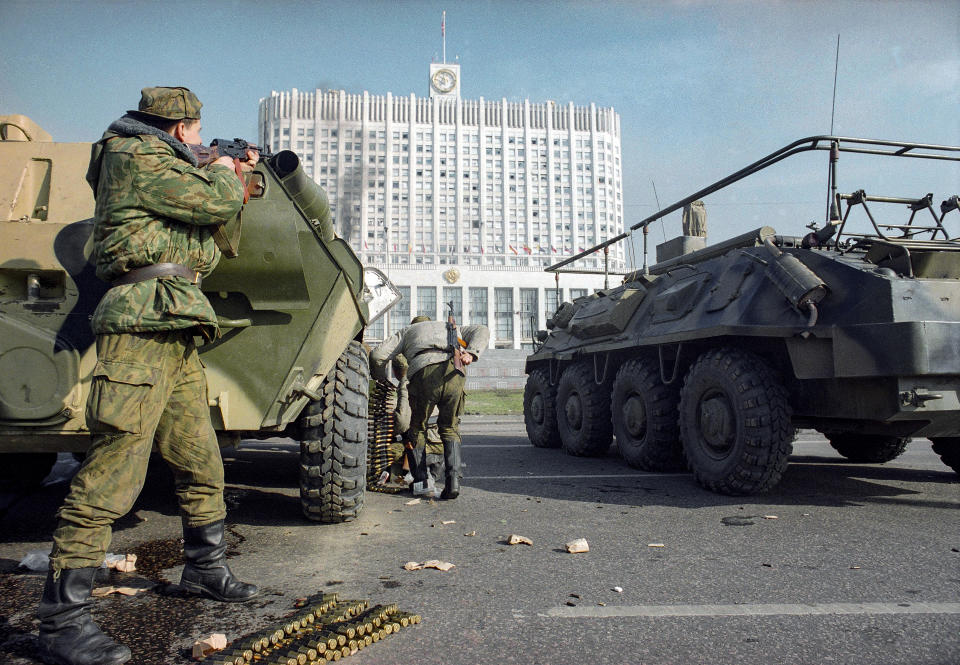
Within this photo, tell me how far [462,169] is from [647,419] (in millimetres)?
89464

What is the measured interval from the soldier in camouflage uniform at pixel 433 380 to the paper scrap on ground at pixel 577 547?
1.73m

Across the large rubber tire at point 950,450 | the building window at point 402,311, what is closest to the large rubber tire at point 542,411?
the large rubber tire at point 950,450

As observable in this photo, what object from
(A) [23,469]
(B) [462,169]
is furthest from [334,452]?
(B) [462,169]

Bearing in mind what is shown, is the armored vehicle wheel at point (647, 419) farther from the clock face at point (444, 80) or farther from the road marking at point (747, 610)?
the clock face at point (444, 80)

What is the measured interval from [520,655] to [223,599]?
48.2 inches

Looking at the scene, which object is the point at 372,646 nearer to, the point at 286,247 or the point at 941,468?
the point at 286,247

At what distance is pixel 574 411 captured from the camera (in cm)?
777

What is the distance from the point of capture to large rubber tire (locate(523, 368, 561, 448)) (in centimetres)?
861

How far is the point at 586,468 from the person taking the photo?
6.70 m

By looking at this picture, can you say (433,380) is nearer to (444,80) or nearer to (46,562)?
(46,562)

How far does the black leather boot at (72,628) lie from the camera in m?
2.06

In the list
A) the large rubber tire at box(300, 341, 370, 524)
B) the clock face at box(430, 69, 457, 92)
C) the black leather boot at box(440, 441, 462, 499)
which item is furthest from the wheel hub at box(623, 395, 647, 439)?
the clock face at box(430, 69, 457, 92)

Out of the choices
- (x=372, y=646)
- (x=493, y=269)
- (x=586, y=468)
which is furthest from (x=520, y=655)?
(x=493, y=269)

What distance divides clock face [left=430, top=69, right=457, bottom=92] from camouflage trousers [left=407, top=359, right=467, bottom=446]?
102 metres
